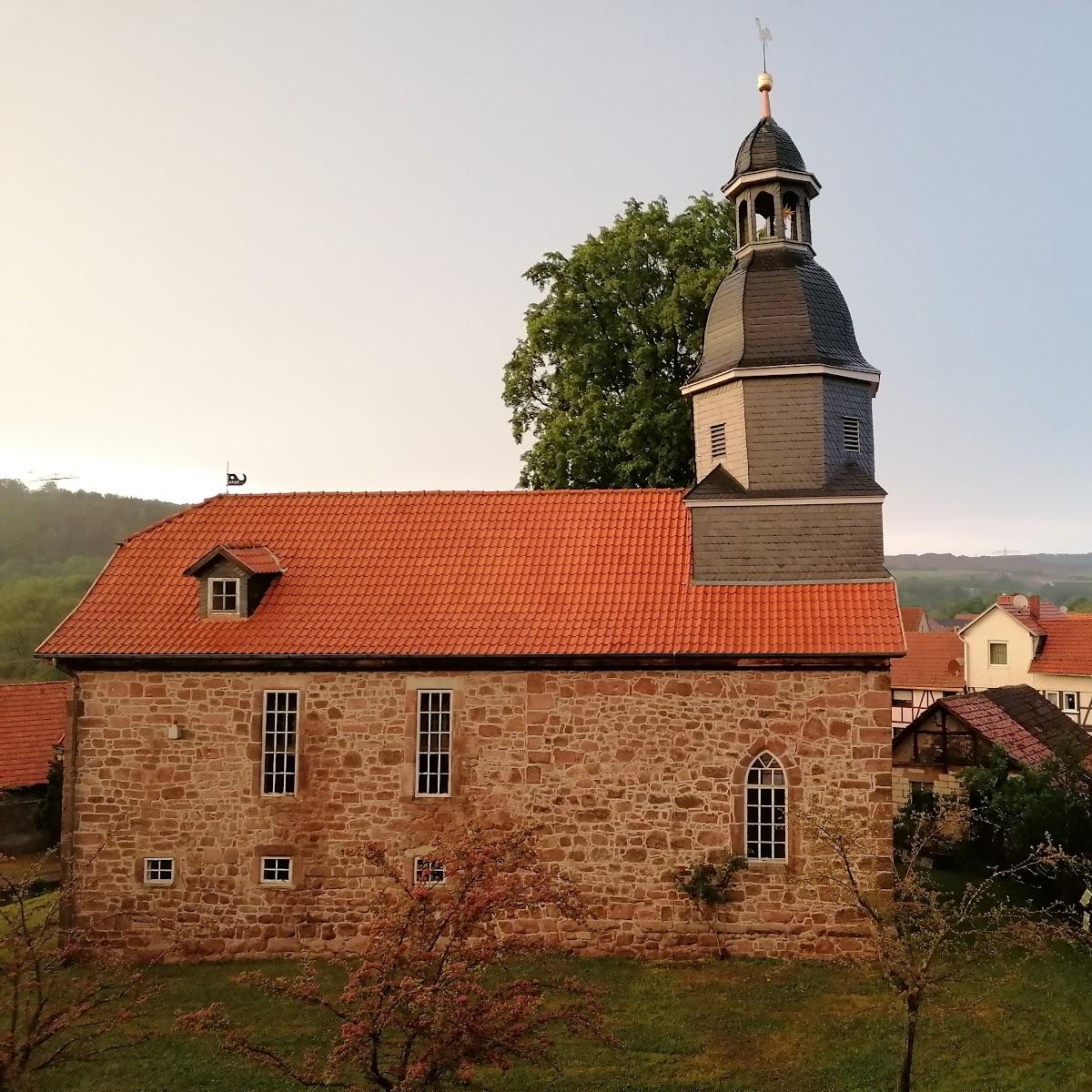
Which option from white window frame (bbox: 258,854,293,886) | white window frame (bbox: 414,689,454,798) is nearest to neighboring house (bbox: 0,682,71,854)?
white window frame (bbox: 258,854,293,886)

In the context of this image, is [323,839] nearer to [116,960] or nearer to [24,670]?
[116,960]

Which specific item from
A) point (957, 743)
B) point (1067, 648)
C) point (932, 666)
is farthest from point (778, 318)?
point (932, 666)

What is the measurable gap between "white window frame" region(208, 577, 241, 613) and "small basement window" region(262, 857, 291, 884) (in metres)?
4.09

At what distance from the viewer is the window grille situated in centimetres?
1627

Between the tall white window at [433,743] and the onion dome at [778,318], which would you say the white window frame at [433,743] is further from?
the onion dome at [778,318]

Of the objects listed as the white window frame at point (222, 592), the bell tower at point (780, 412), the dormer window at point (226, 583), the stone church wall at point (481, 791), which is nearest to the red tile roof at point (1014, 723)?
the bell tower at point (780, 412)

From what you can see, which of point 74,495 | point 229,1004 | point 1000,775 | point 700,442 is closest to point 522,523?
point 700,442

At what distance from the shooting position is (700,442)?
16.8 metres

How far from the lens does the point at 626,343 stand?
912 inches

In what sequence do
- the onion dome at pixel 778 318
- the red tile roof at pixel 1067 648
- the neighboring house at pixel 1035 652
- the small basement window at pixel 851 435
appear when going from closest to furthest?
1. the onion dome at pixel 778 318
2. the small basement window at pixel 851 435
3. the neighboring house at pixel 1035 652
4. the red tile roof at pixel 1067 648

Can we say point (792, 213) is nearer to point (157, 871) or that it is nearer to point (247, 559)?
point (247, 559)

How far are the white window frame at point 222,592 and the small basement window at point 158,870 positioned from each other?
4.04 m

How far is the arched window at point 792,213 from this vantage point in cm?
1688

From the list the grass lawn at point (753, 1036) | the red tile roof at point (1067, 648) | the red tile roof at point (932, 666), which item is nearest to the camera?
the grass lawn at point (753, 1036)
